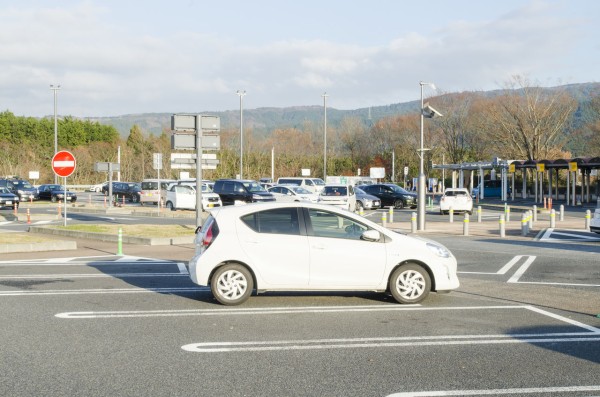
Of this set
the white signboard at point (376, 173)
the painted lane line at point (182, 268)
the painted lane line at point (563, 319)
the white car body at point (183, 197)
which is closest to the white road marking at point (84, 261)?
the painted lane line at point (182, 268)

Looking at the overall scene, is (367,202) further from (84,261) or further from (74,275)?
(74,275)

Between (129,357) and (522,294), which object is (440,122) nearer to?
(522,294)

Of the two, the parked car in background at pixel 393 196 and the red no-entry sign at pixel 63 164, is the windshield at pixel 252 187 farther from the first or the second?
the red no-entry sign at pixel 63 164

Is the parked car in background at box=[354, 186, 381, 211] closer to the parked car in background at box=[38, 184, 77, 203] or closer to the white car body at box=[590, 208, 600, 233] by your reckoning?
the white car body at box=[590, 208, 600, 233]

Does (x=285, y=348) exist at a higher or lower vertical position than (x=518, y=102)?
lower

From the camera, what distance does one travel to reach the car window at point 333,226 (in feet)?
34.0

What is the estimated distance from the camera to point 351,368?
6762 mm

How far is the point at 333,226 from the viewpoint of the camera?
1041cm

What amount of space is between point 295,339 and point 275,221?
2638 millimetres

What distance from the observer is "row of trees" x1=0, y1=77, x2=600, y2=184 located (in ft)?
221

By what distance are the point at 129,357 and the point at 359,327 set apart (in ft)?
9.69

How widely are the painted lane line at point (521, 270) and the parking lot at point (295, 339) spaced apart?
0.17 metres

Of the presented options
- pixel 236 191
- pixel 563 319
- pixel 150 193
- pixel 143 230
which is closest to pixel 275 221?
pixel 563 319

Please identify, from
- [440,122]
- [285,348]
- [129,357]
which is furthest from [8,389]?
[440,122]
